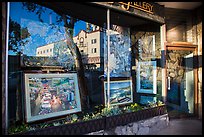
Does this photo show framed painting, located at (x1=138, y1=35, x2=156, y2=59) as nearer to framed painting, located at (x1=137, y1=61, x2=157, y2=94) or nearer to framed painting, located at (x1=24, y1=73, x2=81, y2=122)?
framed painting, located at (x1=137, y1=61, x2=157, y2=94)

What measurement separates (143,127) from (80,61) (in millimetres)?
1973

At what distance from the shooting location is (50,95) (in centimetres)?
310

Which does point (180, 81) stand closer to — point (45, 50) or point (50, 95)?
point (50, 95)

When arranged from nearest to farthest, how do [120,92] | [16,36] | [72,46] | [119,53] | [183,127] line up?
[16,36] < [72,46] < [120,92] < [183,127] < [119,53]

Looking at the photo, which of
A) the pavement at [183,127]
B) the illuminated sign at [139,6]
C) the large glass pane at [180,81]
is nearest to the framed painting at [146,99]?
the large glass pane at [180,81]

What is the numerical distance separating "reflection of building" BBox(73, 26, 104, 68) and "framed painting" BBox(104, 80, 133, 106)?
594mm

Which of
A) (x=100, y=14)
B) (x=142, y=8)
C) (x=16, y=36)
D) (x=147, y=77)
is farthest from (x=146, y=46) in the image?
(x=16, y=36)

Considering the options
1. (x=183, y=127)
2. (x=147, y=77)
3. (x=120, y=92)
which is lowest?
(x=183, y=127)

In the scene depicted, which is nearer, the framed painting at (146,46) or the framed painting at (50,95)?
the framed painting at (50,95)

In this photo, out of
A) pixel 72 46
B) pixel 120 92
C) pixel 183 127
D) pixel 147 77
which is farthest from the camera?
pixel 147 77

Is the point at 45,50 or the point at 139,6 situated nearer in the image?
the point at 45,50

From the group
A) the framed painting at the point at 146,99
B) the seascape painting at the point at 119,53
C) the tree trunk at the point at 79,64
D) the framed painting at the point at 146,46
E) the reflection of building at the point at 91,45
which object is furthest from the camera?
the framed painting at the point at 146,46

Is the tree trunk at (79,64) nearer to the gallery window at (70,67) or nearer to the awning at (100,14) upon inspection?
the gallery window at (70,67)

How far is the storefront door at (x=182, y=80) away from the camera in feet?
15.4
